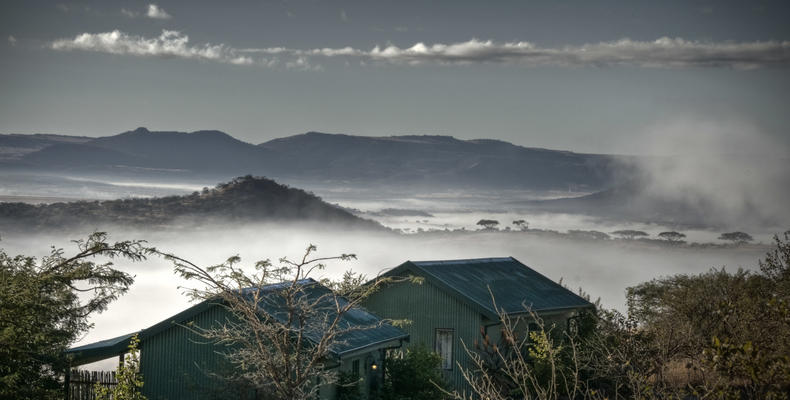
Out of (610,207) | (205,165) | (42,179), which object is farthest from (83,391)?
(610,207)

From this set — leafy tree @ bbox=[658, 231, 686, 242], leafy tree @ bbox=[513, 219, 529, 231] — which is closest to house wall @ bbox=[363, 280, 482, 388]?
leafy tree @ bbox=[658, 231, 686, 242]

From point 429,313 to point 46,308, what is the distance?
1450cm

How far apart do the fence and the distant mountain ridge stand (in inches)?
4125

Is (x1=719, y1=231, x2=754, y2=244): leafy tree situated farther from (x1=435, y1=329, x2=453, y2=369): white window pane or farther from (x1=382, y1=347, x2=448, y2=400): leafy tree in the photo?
(x1=382, y1=347, x2=448, y2=400): leafy tree

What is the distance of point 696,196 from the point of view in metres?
142

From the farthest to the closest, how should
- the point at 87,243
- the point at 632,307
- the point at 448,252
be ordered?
the point at 448,252, the point at 632,307, the point at 87,243

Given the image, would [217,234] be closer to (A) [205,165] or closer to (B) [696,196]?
(A) [205,165]

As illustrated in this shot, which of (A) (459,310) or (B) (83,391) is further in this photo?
(A) (459,310)

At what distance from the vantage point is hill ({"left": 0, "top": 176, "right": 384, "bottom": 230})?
106 metres

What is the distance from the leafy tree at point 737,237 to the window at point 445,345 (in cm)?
8348

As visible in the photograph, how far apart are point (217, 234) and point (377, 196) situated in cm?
3251

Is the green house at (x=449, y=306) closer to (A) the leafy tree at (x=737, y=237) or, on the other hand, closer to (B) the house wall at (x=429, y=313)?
(B) the house wall at (x=429, y=313)

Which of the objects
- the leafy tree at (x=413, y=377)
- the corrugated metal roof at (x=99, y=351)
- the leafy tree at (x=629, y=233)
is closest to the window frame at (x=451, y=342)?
the leafy tree at (x=413, y=377)

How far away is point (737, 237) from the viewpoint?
112 m
